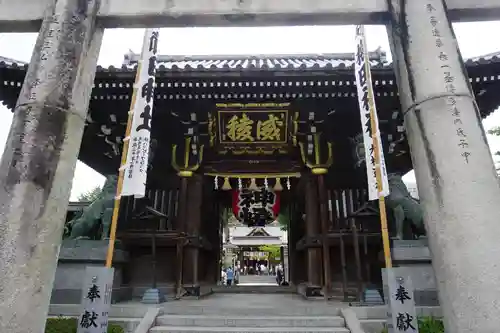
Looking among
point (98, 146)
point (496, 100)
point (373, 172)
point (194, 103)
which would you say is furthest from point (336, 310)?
point (98, 146)

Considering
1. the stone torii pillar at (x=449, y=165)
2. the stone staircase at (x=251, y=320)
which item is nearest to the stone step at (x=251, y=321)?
the stone staircase at (x=251, y=320)

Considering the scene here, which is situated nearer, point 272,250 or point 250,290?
point 250,290

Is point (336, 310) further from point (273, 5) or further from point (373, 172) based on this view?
point (273, 5)

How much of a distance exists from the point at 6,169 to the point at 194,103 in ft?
18.3

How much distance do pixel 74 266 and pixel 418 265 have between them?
745 cm

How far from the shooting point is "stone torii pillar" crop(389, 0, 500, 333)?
2996mm

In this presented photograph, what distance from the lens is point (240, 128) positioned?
920 cm

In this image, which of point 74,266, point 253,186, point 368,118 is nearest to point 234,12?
point 368,118

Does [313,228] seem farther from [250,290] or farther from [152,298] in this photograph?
[250,290]

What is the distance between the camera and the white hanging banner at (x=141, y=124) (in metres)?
5.41

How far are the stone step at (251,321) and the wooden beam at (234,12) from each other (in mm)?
4657

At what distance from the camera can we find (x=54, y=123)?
363cm

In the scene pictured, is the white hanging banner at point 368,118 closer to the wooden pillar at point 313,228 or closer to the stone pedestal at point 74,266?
the wooden pillar at point 313,228

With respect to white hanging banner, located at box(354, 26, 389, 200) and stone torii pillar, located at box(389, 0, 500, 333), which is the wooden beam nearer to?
stone torii pillar, located at box(389, 0, 500, 333)
